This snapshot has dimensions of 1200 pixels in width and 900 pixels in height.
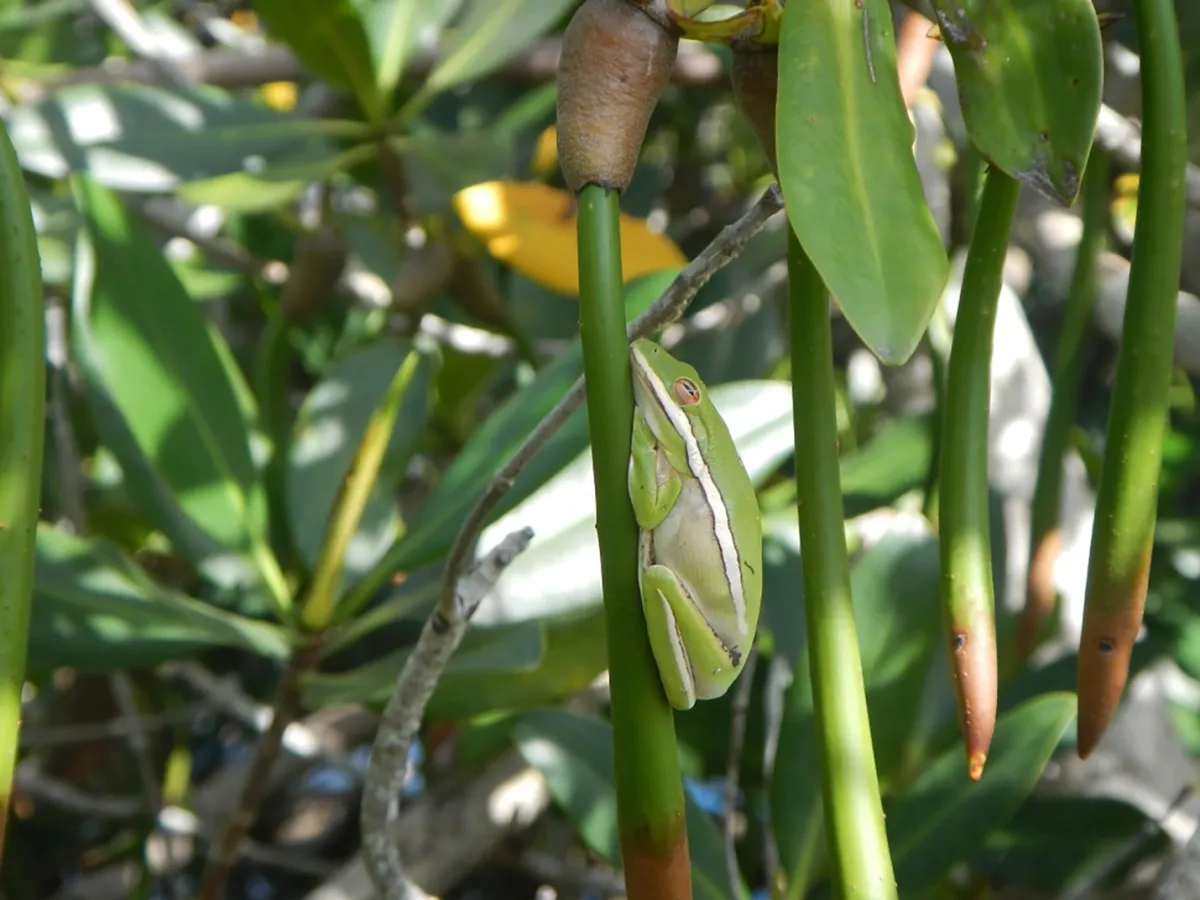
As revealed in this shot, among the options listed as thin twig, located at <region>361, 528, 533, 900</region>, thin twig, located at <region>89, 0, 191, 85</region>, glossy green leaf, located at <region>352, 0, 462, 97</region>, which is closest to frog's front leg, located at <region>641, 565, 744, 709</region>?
thin twig, located at <region>361, 528, 533, 900</region>

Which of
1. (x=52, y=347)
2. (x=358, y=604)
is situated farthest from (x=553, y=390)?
(x=52, y=347)

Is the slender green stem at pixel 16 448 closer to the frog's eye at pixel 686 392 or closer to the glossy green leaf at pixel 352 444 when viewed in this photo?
the frog's eye at pixel 686 392

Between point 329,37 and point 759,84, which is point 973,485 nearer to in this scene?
point 759,84

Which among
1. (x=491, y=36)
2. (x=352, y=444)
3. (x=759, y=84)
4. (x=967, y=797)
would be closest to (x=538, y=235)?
(x=491, y=36)

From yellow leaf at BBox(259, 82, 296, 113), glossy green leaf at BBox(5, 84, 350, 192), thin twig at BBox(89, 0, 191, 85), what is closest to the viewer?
glossy green leaf at BBox(5, 84, 350, 192)

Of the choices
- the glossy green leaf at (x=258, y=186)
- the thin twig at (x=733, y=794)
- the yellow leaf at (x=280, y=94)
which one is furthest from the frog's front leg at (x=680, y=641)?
the yellow leaf at (x=280, y=94)

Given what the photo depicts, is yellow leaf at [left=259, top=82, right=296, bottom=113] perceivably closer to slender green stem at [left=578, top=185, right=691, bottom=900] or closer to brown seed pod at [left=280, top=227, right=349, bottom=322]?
brown seed pod at [left=280, top=227, right=349, bottom=322]
